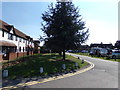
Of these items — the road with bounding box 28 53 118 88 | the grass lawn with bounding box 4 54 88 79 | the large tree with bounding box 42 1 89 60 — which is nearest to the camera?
the road with bounding box 28 53 118 88

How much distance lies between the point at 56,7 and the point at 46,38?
538cm

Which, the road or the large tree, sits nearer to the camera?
the road

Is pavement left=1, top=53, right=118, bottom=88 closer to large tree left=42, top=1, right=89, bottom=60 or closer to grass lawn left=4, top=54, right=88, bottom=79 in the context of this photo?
grass lawn left=4, top=54, right=88, bottom=79

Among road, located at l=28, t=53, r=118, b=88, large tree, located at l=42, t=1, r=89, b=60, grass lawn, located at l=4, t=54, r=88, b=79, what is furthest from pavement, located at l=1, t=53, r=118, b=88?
large tree, located at l=42, t=1, r=89, b=60

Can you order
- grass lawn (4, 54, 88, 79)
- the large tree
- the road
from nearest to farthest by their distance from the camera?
the road, grass lawn (4, 54, 88, 79), the large tree

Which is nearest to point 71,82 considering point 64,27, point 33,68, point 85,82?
point 85,82

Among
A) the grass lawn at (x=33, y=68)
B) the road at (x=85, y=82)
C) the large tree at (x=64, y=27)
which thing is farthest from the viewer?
the large tree at (x=64, y=27)

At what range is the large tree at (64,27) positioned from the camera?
55.2 feet

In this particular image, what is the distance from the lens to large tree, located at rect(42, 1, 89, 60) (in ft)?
55.2

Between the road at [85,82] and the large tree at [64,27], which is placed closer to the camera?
the road at [85,82]

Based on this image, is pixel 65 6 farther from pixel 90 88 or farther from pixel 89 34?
pixel 90 88

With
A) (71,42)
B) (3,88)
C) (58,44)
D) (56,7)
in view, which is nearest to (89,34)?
(71,42)

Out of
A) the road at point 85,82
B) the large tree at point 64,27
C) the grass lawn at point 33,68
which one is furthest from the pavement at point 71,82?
the large tree at point 64,27

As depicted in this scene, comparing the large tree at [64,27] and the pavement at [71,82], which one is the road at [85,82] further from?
the large tree at [64,27]
